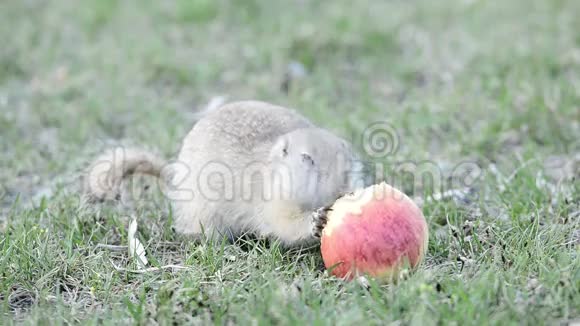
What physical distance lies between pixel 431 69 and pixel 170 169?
2.88 meters

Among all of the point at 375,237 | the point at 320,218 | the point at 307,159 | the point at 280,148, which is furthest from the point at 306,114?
the point at 375,237

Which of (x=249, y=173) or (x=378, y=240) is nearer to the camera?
(x=378, y=240)

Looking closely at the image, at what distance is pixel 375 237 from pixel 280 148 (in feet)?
2.59

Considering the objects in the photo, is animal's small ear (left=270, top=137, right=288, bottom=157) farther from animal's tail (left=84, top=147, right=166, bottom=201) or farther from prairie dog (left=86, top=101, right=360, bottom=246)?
animal's tail (left=84, top=147, right=166, bottom=201)

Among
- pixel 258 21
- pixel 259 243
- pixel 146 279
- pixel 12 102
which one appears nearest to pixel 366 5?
pixel 258 21

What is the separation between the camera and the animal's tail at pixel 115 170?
4.36m

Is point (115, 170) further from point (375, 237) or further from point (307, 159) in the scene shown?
point (375, 237)

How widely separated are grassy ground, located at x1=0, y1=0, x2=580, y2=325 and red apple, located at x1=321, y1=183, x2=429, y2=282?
9cm

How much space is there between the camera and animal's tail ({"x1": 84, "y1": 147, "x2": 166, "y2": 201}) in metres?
4.36

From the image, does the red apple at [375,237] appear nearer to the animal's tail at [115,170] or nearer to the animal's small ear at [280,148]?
the animal's small ear at [280,148]

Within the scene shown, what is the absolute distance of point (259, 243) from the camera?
12.9 ft

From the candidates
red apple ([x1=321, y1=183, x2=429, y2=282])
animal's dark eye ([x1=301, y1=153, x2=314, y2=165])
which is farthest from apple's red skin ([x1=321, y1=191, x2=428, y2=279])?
animal's dark eye ([x1=301, y1=153, x2=314, y2=165])

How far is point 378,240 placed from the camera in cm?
324

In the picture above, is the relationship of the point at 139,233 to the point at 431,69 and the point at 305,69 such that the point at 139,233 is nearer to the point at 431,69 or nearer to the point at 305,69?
the point at 305,69
